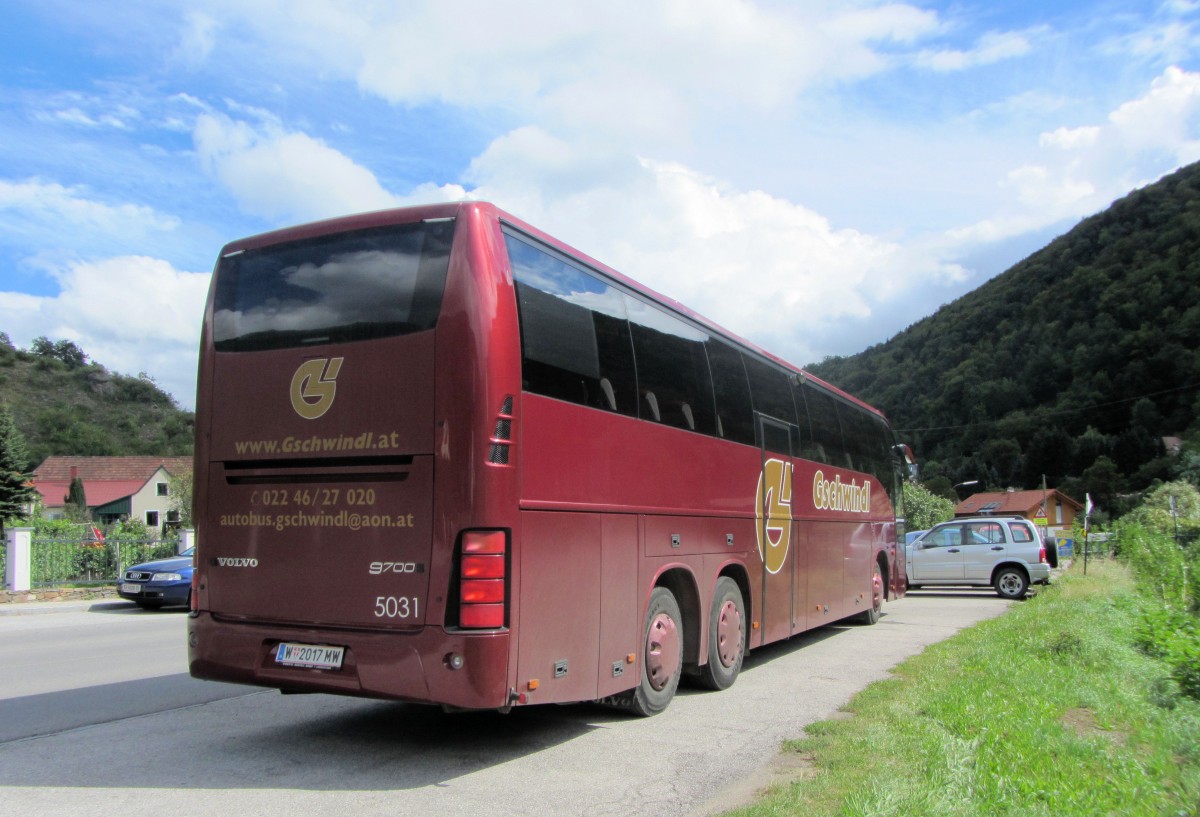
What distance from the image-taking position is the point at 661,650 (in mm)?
7355

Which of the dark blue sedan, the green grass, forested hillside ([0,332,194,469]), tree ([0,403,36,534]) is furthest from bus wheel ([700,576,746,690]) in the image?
forested hillside ([0,332,194,469])

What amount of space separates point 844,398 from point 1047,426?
70312 mm

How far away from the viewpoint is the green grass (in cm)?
469

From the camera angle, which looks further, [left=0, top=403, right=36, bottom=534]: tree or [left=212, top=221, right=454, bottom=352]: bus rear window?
[left=0, top=403, right=36, bottom=534]: tree

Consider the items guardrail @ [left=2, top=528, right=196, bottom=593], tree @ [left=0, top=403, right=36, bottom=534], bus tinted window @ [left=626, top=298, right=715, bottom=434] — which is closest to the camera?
bus tinted window @ [left=626, top=298, right=715, bottom=434]

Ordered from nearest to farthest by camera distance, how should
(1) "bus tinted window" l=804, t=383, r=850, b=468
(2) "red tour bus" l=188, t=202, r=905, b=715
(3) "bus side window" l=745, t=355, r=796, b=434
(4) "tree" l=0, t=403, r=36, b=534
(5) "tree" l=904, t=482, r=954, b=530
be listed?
1. (2) "red tour bus" l=188, t=202, r=905, b=715
2. (3) "bus side window" l=745, t=355, r=796, b=434
3. (1) "bus tinted window" l=804, t=383, r=850, b=468
4. (4) "tree" l=0, t=403, r=36, b=534
5. (5) "tree" l=904, t=482, r=954, b=530

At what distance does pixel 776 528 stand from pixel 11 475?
3673 cm

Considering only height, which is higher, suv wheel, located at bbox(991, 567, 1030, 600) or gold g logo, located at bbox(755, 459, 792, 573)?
gold g logo, located at bbox(755, 459, 792, 573)

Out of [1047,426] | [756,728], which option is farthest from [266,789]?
[1047,426]

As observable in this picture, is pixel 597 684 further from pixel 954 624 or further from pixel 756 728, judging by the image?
pixel 954 624

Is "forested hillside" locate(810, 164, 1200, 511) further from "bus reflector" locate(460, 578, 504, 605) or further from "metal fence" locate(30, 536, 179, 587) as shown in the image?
"bus reflector" locate(460, 578, 504, 605)

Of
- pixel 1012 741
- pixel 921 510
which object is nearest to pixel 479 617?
pixel 1012 741

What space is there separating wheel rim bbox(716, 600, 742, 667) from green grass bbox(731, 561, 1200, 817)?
1.26m

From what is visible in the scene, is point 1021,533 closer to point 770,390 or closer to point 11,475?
point 770,390
